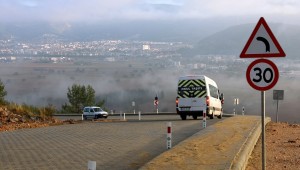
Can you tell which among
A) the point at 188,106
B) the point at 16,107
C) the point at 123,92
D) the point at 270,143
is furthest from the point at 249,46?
the point at 123,92

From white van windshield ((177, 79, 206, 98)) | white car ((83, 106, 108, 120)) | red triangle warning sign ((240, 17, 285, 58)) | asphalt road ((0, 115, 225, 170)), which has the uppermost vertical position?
red triangle warning sign ((240, 17, 285, 58))

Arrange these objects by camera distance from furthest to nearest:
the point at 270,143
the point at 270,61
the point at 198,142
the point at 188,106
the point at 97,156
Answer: the point at 188,106 < the point at 270,143 < the point at 198,142 < the point at 97,156 < the point at 270,61

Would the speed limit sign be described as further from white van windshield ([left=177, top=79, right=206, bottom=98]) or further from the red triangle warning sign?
white van windshield ([left=177, top=79, right=206, bottom=98])

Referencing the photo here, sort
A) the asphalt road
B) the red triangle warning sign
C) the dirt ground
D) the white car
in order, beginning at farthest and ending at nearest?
1. the white car
2. the dirt ground
3. the asphalt road
4. the red triangle warning sign

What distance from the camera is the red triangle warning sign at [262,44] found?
9542 mm

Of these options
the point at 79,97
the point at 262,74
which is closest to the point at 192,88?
the point at 262,74

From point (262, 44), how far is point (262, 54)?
0.60 ft

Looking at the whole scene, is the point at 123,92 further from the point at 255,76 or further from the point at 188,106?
the point at 255,76

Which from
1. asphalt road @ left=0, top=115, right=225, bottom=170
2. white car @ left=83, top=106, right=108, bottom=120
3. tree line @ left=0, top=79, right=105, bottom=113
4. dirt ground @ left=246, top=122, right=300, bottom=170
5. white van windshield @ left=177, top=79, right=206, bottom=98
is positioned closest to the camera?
asphalt road @ left=0, top=115, right=225, bottom=170

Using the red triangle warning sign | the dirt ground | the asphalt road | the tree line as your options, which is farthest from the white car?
the tree line

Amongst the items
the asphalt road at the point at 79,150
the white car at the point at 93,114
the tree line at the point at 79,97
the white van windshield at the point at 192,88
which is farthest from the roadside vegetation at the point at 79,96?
the asphalt road at the point at 79,150

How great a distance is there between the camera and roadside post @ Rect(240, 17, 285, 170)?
955cm

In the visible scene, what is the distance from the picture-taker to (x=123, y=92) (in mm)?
158000

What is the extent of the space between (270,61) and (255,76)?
1.26 ft
